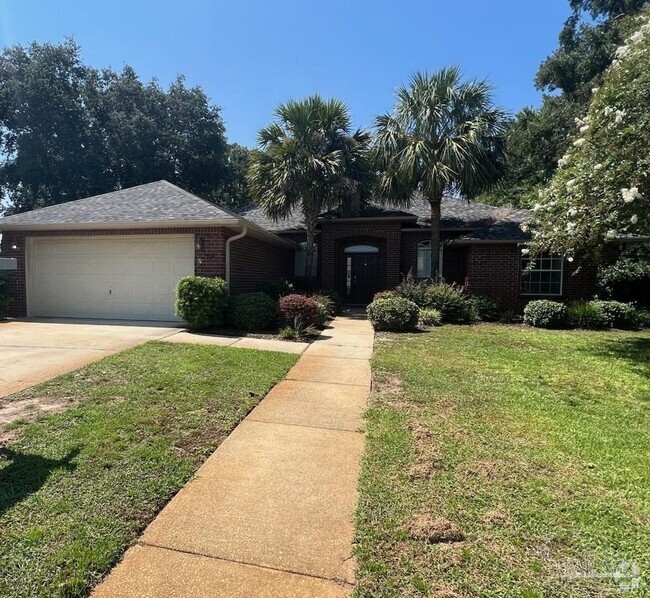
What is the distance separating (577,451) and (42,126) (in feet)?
90.5

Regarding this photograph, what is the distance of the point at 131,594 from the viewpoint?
75.6 inches

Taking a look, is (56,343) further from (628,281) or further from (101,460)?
(628,281)

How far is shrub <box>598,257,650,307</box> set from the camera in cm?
1180

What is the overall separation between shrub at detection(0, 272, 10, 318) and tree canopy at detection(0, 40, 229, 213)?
14265mm

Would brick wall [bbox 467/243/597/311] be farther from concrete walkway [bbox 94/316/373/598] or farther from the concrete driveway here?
concrete walkway [bbox 94/316/373/598]

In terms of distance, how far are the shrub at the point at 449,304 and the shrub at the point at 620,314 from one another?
3302 mm

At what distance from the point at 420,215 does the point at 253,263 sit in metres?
7.85

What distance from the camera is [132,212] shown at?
10.7 meters

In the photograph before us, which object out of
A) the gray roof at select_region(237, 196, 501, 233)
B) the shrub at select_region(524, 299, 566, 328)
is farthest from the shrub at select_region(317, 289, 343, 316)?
the shrub at select_region(524, 299, 566, 328)

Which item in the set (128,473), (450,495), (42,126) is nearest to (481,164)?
(450,495)

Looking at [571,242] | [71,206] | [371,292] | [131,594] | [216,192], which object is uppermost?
[216,192]

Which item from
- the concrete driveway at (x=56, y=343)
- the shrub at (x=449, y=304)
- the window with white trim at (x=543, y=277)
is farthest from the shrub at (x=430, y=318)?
the concrete driveway at (x=56, y=343)

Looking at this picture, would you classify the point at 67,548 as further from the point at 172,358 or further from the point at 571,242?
the point at 571,242

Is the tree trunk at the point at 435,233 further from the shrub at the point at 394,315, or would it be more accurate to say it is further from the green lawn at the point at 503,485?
the green lawn at the point at 503,485
